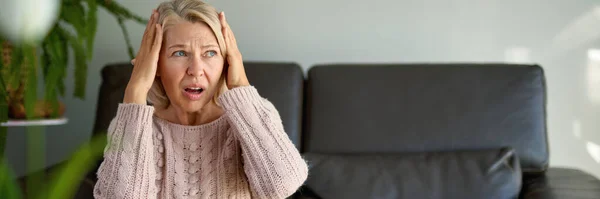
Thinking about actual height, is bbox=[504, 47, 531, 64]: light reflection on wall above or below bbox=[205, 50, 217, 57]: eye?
below

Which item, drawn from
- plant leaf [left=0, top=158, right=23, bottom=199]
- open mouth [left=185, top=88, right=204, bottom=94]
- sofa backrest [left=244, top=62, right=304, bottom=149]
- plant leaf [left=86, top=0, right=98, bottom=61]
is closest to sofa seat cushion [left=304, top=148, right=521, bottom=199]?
sofa backrest [left=244, top=62, right=304, bottom=149]

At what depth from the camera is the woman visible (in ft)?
3.22

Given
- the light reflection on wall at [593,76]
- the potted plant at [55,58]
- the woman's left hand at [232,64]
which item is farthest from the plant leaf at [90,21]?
the light reflection on wall at [593,76]

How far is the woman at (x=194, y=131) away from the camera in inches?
38.6

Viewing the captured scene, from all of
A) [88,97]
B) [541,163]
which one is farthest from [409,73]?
[88,97]

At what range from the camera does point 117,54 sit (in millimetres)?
2078

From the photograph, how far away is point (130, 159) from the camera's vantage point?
0.98m

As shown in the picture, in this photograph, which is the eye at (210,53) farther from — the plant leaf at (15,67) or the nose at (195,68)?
the plant leaf at (15,67)

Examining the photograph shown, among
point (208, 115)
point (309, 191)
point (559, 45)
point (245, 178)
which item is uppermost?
point (559, 45)

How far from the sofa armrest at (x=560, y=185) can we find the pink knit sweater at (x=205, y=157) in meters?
0.73

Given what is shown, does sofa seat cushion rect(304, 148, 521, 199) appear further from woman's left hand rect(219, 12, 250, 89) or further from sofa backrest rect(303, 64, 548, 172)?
woman's left hand rect(219, 12, 250, 89)

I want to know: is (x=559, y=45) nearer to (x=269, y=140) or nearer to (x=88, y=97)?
(x=269, y=140)

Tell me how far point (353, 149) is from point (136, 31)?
0.92 meters

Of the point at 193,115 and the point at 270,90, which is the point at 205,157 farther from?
the point at 270,90
